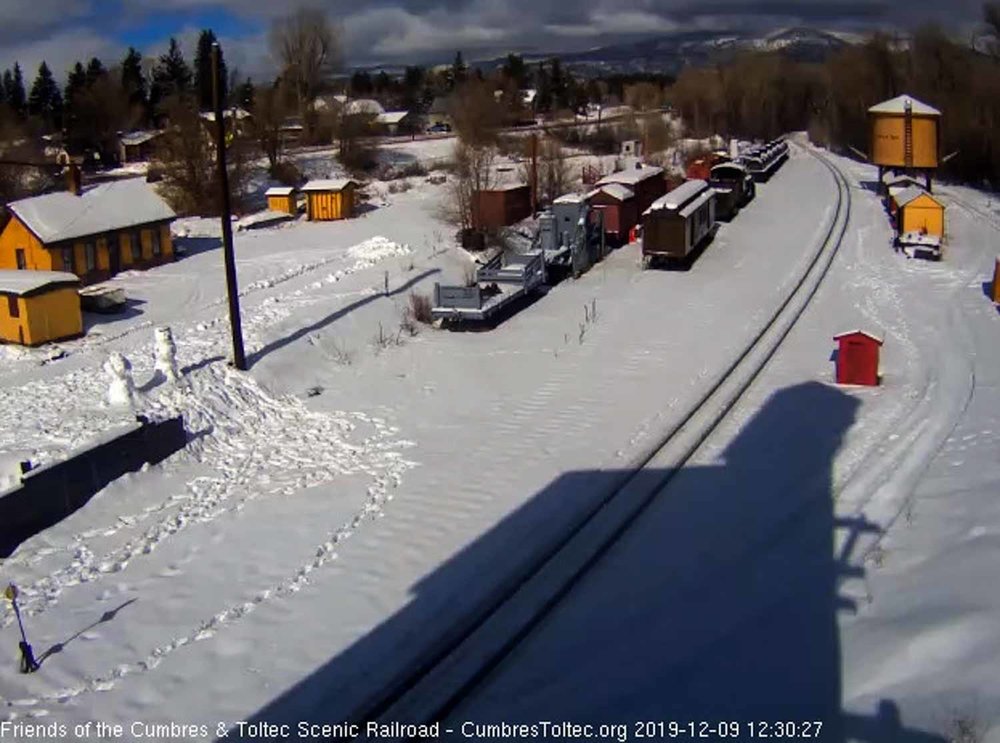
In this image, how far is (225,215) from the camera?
15.9 metres

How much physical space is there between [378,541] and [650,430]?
15.4 feet

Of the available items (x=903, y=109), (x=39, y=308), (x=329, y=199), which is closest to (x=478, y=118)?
(x=329, y=199)

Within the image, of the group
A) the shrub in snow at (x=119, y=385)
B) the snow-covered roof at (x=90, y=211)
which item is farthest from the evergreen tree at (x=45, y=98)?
the shrub in snow at (x=119, y=385)

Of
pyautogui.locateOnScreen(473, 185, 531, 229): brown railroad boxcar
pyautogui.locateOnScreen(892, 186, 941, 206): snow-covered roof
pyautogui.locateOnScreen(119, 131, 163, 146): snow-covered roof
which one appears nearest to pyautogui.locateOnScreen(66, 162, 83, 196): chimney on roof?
pyautogui.locateOnScreen(473, 185, 531, 229): brown railroad boxcar

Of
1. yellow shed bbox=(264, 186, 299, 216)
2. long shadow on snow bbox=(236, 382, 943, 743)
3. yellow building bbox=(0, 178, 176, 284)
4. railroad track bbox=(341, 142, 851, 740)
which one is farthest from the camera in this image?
yellow shed bbox=(264, 186, 299, 216)

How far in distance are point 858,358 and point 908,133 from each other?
85.4 feet

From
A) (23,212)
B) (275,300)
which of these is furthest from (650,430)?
(23,212)

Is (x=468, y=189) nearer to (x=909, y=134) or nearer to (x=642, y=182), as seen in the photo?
(x=642, y=182)

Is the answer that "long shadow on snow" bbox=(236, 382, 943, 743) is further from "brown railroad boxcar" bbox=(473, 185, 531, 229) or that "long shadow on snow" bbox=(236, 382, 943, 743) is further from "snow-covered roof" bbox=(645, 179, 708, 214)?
"brown railroad boxcar" bbox=(473, 185, 531, 229)

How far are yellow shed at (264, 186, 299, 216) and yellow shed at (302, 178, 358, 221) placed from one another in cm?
170

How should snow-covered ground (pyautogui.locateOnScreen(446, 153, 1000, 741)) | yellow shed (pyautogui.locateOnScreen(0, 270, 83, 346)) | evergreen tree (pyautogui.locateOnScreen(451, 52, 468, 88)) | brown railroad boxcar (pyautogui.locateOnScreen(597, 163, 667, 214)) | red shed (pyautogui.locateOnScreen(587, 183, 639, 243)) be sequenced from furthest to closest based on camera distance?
evergreen tree (pyautogui.locateOnScreen(451, 52, 468, 88))
brown railroad boxcar (pyautogui.locateOnScreen(597, 163, 667, 214))
red shed (pyautogui.locateOnScreen(587, 183, 639, 243))
yellow shed (pyautogui.locateOnScreen(0, 270, 83, 346))
snow-covered ground (pyautogui.locateOnScreen(446, 153, 1000, 741))

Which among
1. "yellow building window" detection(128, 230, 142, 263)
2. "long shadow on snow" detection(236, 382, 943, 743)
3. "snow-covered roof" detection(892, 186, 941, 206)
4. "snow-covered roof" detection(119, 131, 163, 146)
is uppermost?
"snow-covered roof" detection(119, 131, 163, 146)

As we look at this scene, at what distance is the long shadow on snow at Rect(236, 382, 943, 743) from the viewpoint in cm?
754

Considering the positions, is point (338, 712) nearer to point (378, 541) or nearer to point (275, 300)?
point (378, 541)
